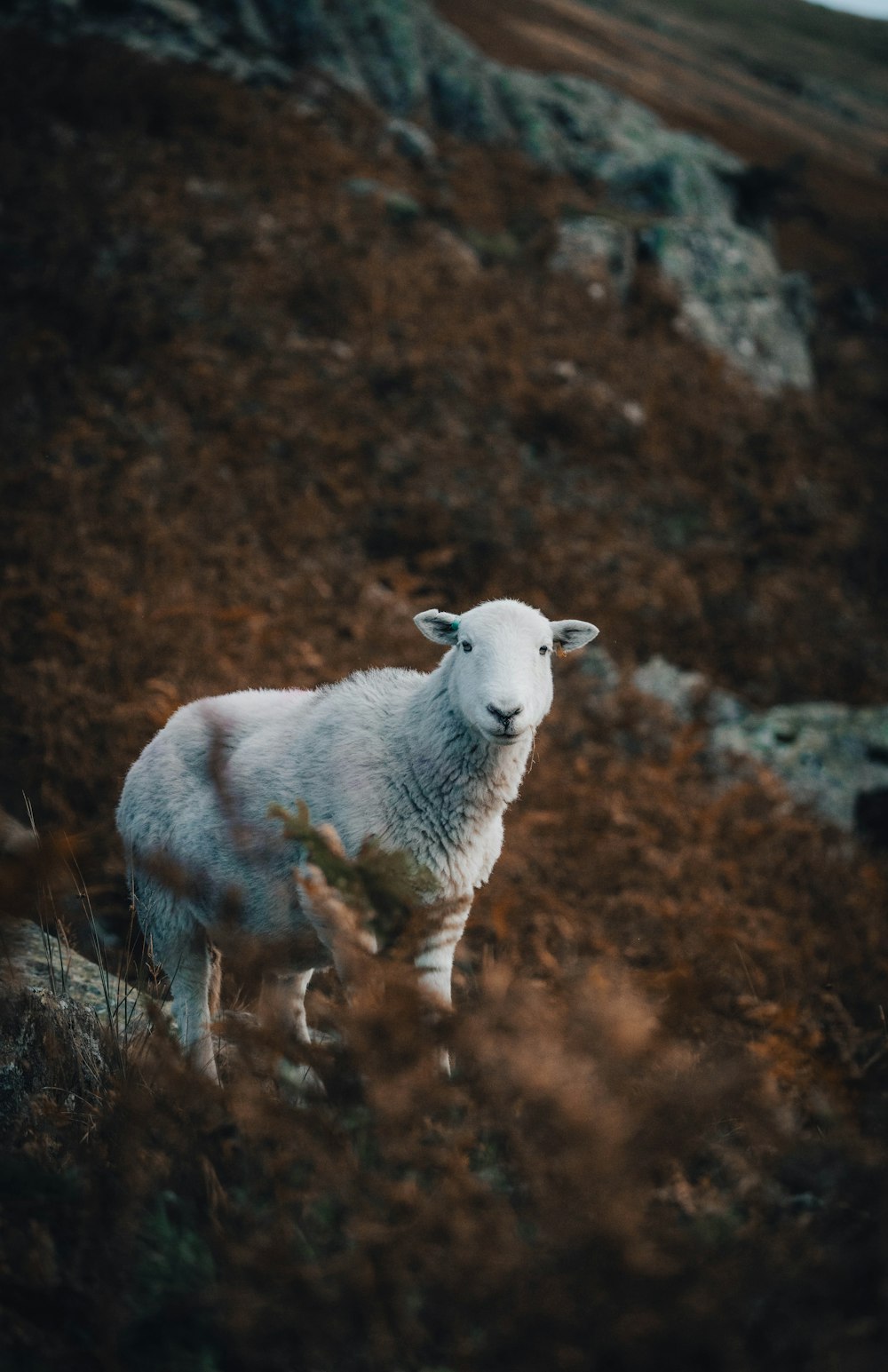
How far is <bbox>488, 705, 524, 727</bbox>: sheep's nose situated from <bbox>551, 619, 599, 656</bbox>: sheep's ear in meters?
0.86

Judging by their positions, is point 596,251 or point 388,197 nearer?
point 388,197

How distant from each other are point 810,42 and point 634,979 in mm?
115010

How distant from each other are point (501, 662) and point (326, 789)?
1.01m

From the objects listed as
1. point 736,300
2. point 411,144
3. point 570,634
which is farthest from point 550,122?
point 570,634

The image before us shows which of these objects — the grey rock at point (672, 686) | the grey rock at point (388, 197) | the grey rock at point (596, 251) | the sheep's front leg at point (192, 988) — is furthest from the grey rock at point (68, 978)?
the grey rock at point (596, 251)

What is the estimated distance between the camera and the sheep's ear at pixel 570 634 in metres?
4.50

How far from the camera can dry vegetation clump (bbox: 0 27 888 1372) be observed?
2.13 m

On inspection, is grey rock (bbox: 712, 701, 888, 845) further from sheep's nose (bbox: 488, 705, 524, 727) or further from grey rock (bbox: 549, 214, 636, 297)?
grey rock (bbox: 549, 214, 636, 297)

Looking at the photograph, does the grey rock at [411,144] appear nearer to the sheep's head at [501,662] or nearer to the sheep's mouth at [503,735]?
the sheep's head at [501,662]

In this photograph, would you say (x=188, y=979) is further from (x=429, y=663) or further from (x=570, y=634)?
(x=429, y=663)

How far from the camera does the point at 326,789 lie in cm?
404

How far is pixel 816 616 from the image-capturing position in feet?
36.3

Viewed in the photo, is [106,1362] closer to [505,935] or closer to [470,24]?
[505,935]

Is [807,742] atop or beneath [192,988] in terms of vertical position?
beneath
